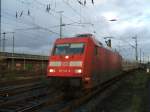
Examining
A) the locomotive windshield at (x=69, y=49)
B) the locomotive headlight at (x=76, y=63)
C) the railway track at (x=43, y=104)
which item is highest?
the locomotive windshield at (x=69, y=49)

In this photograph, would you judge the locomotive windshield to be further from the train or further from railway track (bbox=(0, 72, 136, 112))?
railway track (bbox=(0, 72, 136, 112))

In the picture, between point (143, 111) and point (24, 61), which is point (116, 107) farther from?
point (24, 61)

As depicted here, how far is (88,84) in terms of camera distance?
49.2ft

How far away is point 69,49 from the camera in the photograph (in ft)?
53.1

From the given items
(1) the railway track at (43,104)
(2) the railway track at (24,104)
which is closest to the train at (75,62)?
(1) the railway track at (43,104)

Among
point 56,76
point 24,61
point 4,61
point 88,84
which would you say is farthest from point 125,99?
point 24,61

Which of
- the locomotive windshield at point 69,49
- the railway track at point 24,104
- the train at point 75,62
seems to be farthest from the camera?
the locomotive windshield at point 69,49

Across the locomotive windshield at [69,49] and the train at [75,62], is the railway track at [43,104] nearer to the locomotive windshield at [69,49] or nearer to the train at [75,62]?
the train at [75,62]

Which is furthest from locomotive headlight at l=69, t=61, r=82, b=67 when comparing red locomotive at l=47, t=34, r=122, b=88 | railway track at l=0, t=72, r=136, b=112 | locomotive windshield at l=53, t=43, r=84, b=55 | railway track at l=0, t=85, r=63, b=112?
railway track at l=0, t=85, r=63, b=112

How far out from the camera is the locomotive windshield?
15.9 m

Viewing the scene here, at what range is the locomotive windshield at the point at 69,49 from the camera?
15.9 metres

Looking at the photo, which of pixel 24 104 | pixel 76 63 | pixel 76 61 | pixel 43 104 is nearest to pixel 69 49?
pixel 76 61

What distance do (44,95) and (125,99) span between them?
4440 mm

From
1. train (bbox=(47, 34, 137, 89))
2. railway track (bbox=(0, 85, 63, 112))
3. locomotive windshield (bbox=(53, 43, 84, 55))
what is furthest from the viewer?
locomotive windshield (bbox=(53, 43, 84, 55))
